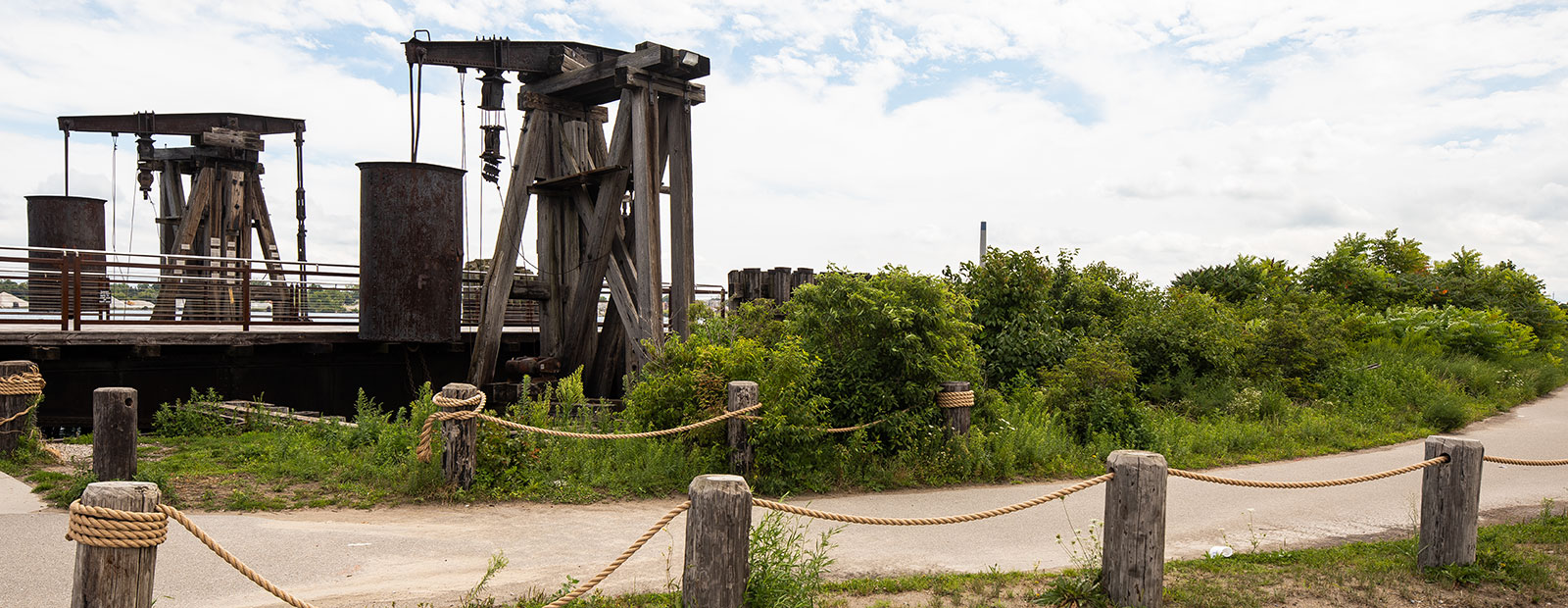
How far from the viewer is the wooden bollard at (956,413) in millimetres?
8180

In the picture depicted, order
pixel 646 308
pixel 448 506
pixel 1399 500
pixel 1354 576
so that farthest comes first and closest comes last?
pixel 646 308 < pixel 1399 500 < pixel 448 506 < pixel 1354 576

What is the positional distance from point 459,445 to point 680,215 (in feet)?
16.3

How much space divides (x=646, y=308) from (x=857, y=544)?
226 inches

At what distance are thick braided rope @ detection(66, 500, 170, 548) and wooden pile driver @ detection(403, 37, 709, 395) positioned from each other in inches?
292

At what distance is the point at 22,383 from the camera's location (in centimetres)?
766

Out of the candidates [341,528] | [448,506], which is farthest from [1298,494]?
[341,528]

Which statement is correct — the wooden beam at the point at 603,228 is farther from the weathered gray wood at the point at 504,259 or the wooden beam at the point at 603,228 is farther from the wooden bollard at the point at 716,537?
the wooden bollard at the point at 716,537

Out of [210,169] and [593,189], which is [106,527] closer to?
[593,189]

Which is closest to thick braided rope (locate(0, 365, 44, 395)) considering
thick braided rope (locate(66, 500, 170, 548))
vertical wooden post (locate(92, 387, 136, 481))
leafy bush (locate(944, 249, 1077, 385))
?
vertical wooden post (locate(92, 387, 136, 481))

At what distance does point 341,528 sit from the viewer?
591 cm

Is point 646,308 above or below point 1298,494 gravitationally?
above

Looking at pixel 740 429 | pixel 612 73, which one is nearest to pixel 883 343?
pixel 740 429

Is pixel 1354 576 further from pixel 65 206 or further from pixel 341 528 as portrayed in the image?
pixel 65 206

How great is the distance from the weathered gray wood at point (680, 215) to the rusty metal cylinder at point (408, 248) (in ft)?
9.76
